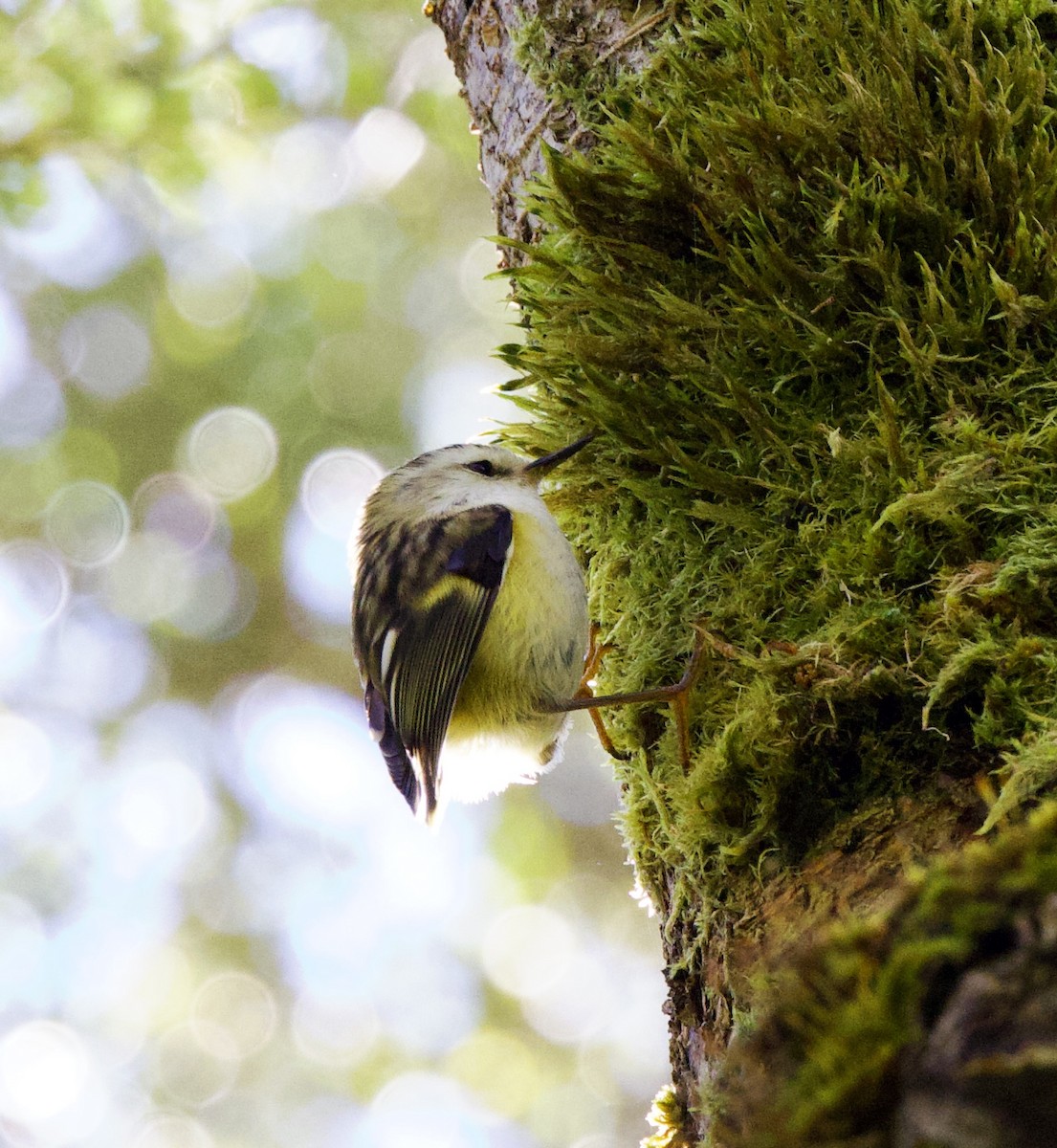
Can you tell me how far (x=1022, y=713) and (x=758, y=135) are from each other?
1.41m

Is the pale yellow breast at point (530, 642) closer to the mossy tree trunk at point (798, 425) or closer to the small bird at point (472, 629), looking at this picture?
the small bird at point (472, 629)

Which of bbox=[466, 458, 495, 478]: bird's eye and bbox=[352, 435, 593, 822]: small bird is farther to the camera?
bbox=[466, 458, 495, 478]: bird's eye

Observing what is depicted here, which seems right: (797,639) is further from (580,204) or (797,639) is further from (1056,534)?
(580,204)

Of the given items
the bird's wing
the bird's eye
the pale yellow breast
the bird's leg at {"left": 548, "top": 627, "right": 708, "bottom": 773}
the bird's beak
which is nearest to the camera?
the bird's leg at {"left": 548, "top": 627, "right": 708, "bottom": 773}

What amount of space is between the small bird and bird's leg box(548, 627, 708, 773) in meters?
0.03

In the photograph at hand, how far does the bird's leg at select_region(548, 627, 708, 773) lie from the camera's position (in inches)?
100.0

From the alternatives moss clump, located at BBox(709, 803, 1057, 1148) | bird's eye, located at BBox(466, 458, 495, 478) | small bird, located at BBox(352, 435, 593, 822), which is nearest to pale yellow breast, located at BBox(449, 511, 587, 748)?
small bird, located at BBox(352, 435, 593, 822)

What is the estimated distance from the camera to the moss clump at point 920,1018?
0.80 m

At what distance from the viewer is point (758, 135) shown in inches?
102

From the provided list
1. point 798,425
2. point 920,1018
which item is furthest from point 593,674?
point 920,1018

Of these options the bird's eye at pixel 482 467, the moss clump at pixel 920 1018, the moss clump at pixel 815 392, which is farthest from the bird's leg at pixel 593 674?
the moss clump at pixel 920 1018

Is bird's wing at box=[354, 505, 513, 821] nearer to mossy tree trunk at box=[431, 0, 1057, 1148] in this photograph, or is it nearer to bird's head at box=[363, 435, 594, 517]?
bird's head at box=[363, 435, 594, 517]

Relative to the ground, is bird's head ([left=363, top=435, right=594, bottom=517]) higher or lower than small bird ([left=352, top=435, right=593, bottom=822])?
higher

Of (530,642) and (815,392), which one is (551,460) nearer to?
(530,642)
